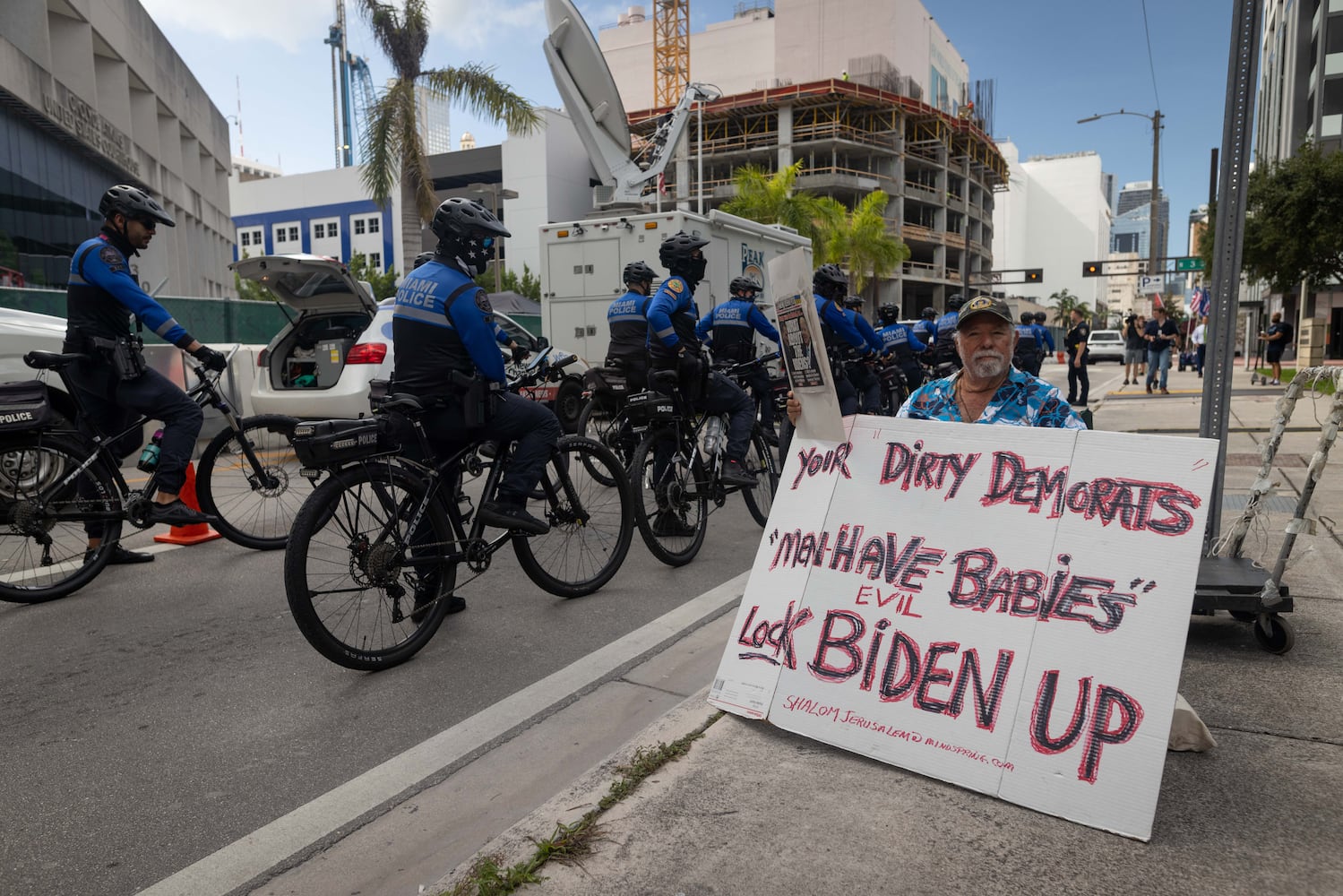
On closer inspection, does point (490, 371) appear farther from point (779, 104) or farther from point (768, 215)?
point (779, 104)

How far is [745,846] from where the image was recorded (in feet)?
7.97

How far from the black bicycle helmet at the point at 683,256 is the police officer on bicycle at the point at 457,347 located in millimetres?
2141

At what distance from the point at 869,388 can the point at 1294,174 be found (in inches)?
982

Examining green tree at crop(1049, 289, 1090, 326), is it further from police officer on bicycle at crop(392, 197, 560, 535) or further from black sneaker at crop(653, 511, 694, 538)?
police officer on bicycle at crop(392, 197, 560, 535)

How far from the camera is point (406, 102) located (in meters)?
23.5

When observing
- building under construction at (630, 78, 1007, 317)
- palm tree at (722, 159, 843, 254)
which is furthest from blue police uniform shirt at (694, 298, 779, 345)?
building under construction at (630, 78, 1007, 317)

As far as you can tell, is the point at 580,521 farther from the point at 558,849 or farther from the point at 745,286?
the point at 745,286

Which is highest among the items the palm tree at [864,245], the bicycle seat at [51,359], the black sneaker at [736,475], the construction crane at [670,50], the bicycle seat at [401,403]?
the construction crane at [670,50]

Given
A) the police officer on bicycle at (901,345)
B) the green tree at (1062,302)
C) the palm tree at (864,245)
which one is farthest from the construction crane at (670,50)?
the police officer on bicycle at (901,345)

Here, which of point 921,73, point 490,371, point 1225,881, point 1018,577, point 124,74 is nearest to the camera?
point 1225,881

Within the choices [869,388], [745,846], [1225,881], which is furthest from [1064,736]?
[869,388]

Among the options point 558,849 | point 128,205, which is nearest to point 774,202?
point 128,205

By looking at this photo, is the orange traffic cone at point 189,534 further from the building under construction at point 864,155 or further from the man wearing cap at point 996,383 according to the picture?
the building under construction at point 864,155

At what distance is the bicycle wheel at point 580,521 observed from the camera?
4.98 metres
